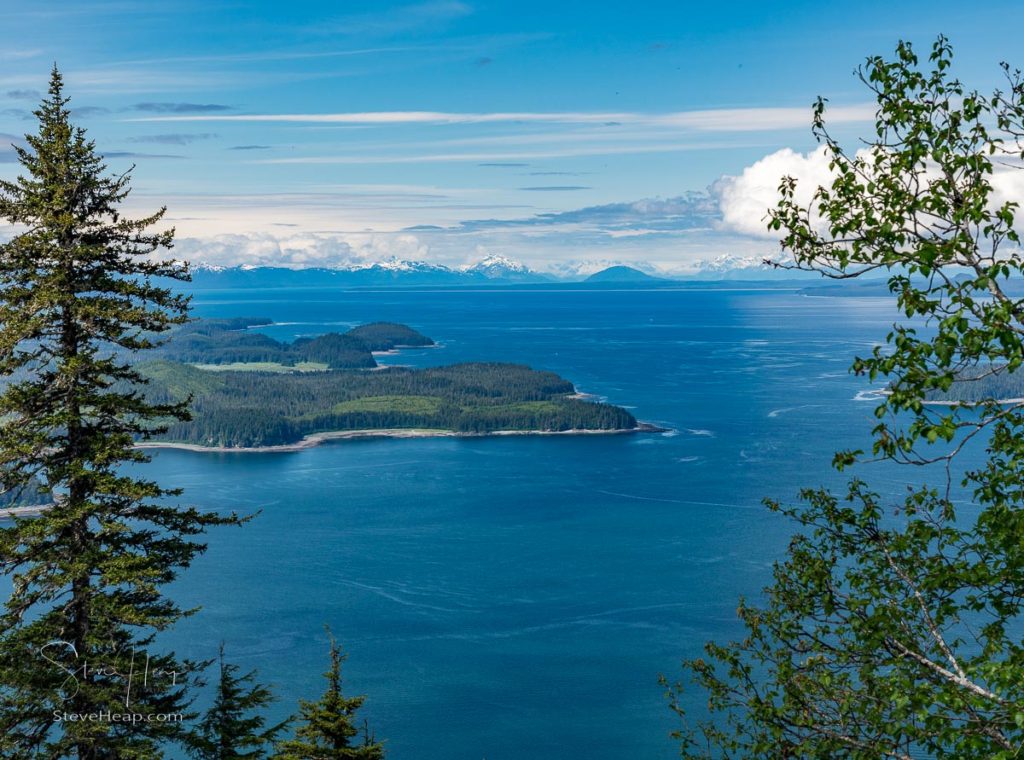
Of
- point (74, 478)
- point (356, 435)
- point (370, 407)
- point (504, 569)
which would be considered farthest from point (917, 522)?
point (370, 407)

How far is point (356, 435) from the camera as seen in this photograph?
487 ft

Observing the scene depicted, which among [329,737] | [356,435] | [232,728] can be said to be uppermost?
[329,737]

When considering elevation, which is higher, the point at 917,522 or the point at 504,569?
the point at 917,522

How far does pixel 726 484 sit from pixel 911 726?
309 ft

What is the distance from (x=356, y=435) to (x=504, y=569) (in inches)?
2947

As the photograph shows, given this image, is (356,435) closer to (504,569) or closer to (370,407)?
(370,407)

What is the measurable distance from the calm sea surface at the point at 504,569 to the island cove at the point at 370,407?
807cm

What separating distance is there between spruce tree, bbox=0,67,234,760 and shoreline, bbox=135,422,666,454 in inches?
4835

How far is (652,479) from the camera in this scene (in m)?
107

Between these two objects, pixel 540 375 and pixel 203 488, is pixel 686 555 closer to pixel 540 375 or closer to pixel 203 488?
pixel 203 488

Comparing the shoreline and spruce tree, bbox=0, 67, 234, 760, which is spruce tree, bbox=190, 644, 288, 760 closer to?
spruce tree, bbox=0, 67, 234, 760

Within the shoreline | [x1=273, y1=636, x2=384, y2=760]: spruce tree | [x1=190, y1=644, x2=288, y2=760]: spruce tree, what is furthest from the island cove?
[x1=273, y1=636, x2=384, y2=760]: spruce tree

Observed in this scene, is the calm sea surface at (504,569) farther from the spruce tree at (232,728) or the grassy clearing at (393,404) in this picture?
the spruce tree at (232,728)

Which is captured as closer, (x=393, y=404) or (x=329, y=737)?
(x=329, y=737)
